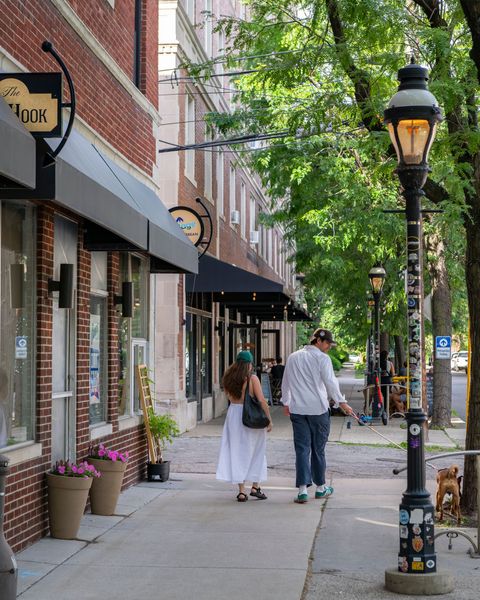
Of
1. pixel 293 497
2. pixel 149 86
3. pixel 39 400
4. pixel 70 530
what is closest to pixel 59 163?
pixel 39 400

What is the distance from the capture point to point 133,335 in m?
13.0

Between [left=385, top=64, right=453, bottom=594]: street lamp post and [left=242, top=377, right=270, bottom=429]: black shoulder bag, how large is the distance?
157 inches

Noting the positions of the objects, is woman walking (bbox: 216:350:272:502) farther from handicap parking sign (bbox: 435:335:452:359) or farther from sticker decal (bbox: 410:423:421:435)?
handicap parking sign (bbox: 435:335:452:359)

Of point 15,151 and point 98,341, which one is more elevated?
point 15,151

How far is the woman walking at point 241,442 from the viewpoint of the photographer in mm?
→ 11570

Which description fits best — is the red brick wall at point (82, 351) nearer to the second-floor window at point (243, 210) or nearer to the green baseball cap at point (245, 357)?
the green baseball cap at point (245, 357)

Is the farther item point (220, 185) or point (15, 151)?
point (220, 185)

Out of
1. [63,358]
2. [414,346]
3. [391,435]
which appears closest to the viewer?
[414,346]

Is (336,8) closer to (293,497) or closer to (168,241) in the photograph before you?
(168,241)

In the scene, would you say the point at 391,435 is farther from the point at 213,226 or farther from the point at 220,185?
the point at 220,185

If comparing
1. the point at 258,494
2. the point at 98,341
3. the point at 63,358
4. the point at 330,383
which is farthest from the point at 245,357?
the point at 63,358

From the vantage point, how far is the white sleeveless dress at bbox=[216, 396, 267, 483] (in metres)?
11.6

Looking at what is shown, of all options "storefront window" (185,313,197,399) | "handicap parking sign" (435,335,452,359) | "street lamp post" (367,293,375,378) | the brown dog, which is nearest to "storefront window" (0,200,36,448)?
the brown dog

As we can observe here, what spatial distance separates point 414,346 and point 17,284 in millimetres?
3380
